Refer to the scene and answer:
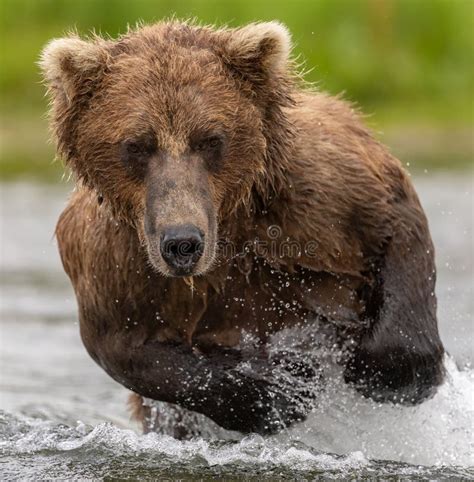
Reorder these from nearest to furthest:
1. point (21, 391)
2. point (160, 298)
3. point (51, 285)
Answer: point (160, 298)
point (21, 391)
point (51, 285)

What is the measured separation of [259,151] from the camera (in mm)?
6457

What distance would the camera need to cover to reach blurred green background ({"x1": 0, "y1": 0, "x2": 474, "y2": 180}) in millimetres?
21469

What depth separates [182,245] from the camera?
19.6 ft

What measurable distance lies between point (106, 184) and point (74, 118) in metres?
0.33

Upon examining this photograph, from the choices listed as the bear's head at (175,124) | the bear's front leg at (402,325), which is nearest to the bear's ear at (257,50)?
the bear's head at (175,124)

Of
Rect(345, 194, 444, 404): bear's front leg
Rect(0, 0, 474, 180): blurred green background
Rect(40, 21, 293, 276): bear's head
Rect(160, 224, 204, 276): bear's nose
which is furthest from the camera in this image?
Rect(0, 0, 474, 180): blurred green background

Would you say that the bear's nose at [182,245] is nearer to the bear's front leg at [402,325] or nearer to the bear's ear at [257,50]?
the bear's ear at [257,50]

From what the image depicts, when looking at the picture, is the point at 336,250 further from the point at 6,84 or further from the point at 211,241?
the point at 6,84

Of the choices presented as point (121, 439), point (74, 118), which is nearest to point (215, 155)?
point (74, 118)

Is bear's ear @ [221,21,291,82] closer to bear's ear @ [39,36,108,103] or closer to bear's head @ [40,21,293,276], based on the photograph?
bear's head @ [40,21,293,276]

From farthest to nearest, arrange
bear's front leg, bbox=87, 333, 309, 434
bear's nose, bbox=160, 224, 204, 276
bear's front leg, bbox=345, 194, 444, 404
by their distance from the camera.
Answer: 1. bear's front leg, bbox=345, 194, 444, 404
2. bear's front leg, bbox=87, 333, 309, 434
3. bear's nose, bbox=160, 224, 204, 276
